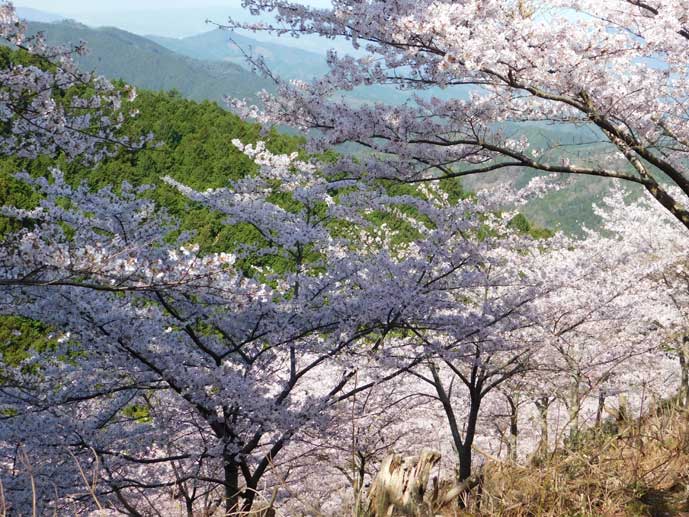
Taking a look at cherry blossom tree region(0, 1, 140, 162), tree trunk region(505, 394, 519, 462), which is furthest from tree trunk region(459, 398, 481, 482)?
cherry blossom tree region(0, 1, 140, 162)

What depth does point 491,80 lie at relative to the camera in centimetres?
454

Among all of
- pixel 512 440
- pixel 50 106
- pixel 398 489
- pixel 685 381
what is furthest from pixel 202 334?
pixel 685 381

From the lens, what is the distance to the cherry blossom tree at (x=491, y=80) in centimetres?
425

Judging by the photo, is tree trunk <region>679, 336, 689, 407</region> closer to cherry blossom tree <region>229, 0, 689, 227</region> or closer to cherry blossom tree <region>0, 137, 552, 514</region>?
cherry blossom tree <region>229, 0, 689, 227</region>

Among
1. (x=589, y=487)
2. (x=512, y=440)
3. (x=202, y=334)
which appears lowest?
(x=589, y=487)

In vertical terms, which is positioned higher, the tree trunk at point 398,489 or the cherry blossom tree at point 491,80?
the cherry blossom tree at point 491,80

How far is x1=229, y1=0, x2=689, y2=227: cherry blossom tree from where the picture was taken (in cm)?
425

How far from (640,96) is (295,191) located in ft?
14.0

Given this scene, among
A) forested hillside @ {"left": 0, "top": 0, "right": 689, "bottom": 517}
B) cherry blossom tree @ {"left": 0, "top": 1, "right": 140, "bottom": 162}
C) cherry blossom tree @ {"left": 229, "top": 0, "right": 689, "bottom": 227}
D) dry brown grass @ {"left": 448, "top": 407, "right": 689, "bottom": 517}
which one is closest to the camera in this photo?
dry brown grass @ {"left": 448, "top": 407, "right": 689, "bottom": 517}

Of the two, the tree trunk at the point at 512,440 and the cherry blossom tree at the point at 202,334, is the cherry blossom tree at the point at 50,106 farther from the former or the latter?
the tree trunk at the point at 512,440

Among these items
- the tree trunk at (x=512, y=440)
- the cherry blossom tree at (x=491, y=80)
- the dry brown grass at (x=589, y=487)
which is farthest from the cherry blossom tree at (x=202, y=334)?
the dry brown grass at (x=589, y=487)

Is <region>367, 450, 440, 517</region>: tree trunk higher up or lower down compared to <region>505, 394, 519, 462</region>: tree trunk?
lower down

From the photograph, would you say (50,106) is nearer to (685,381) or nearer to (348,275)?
(348,275)

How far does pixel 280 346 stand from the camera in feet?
23.1
